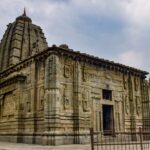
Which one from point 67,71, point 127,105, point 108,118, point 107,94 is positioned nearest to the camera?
point 67,71

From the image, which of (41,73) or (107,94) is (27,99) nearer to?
(41,73)

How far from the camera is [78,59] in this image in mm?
20156

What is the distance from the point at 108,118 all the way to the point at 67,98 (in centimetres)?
543

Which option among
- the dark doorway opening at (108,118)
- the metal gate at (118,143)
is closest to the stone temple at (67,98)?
the dark doorway opening at (108,118)

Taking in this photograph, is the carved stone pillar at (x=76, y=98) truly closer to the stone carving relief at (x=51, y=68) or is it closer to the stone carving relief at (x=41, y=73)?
the stone carving relief at (x=51, y=68)

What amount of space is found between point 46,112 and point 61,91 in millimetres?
1919

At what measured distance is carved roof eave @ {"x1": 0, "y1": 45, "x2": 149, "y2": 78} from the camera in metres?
18.9

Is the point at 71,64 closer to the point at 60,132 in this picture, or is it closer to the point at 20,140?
Result: the point at 60,132

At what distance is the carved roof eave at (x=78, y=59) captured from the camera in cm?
1889

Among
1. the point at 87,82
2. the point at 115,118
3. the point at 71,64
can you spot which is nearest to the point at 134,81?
the point at 115,118

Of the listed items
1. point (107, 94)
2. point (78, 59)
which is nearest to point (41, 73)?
point (78, 59)

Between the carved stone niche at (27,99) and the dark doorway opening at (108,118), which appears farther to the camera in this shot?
the dark doorway opening at (108,118)

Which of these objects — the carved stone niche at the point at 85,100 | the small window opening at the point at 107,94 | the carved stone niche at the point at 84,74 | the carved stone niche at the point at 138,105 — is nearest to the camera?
the carved stone niche at the point at 85,100

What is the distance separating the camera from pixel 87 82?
20375 mm
